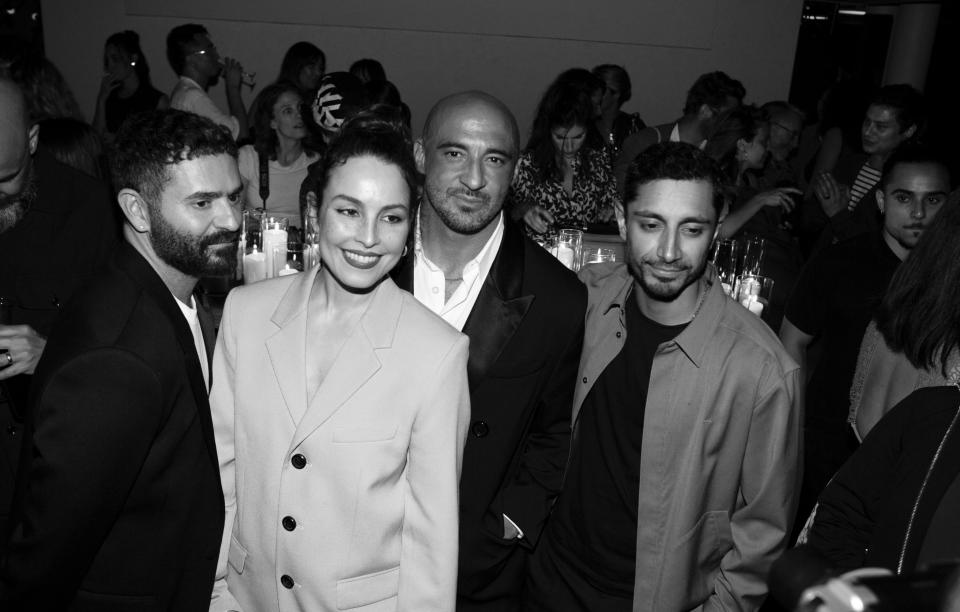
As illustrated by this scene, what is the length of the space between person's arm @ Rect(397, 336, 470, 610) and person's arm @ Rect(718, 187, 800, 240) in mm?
2796

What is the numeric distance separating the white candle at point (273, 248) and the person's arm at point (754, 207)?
2.33 metres

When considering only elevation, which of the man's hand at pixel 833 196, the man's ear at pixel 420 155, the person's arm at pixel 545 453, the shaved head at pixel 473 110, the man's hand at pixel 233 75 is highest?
the man's hand at pixel 233 75

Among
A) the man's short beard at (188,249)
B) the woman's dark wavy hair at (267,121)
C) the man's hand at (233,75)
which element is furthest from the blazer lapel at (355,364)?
the man's hand at (233,75)

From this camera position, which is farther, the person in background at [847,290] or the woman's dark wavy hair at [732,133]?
the woman's dark wavy hair at [732,133]

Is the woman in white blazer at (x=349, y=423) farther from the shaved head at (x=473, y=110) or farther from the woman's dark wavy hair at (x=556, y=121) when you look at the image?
the woman's dark wavy hair at (x=556, y=121)

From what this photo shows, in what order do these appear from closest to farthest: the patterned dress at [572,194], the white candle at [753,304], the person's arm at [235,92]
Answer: the white candle at [753,304], the patterned dress at [572,194], the person's arm at [235,92]

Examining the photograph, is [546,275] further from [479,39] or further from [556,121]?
[479,39]

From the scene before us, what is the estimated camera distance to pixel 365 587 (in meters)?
1.65

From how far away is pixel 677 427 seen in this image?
1.92 metres

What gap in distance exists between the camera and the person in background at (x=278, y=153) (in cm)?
440

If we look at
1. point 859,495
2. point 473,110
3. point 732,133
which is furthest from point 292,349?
point 732,133

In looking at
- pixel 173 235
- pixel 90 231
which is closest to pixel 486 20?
pixel 90 231

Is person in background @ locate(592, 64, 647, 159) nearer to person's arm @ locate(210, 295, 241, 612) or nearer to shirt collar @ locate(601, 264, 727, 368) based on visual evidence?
shirt collar @ locate(601, 264, 727, 368)

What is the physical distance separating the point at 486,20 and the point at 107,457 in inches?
303
